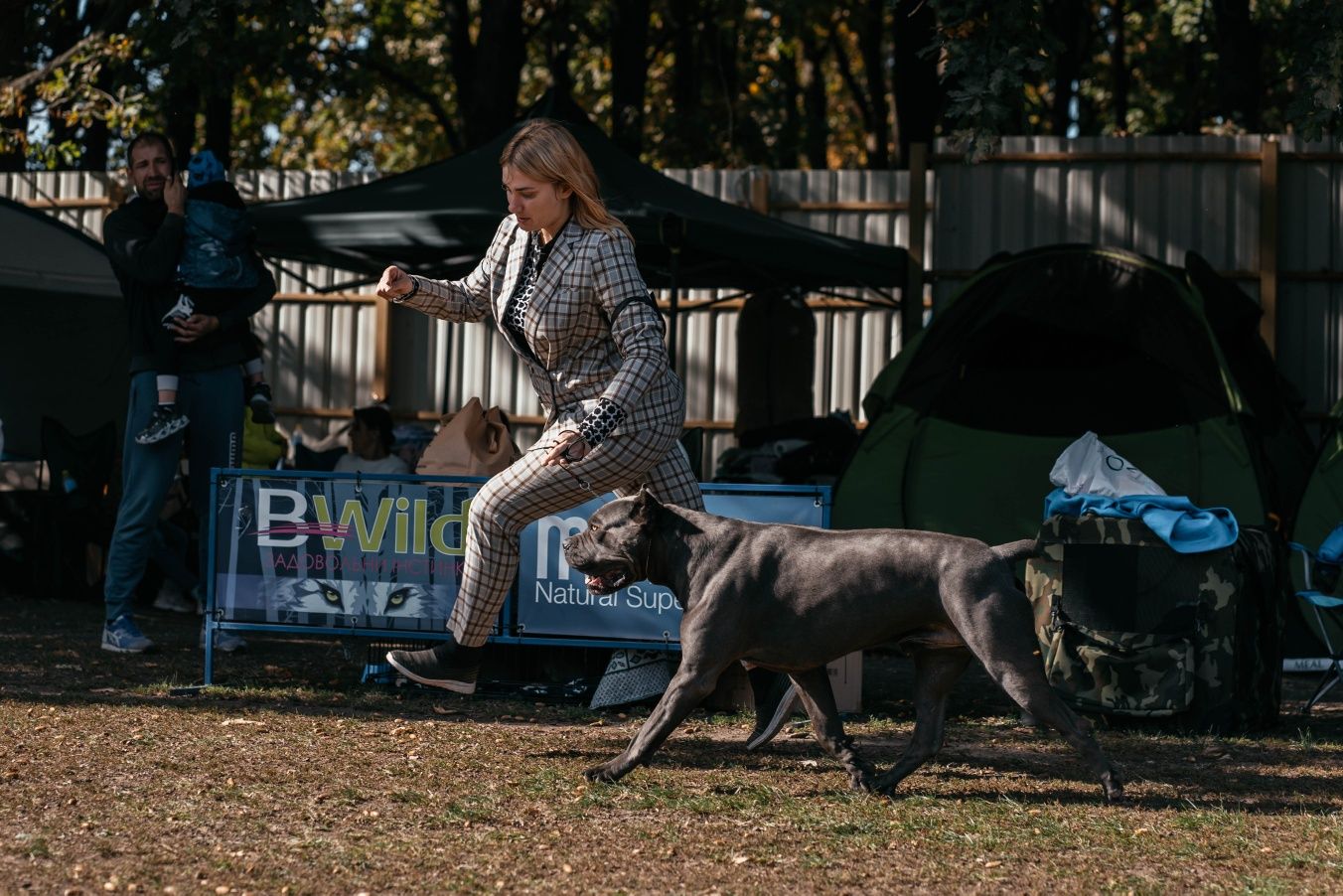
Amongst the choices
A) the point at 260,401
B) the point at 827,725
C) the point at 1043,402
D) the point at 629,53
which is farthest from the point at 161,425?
the point at 629,53

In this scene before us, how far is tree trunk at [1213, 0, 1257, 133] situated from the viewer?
51.8 ft

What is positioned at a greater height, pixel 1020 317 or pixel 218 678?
pixel 1020 317

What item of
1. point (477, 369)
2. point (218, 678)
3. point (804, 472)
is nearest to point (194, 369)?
point (218, 678)

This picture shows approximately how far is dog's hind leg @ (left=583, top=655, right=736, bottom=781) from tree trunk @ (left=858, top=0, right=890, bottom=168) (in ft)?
54.6

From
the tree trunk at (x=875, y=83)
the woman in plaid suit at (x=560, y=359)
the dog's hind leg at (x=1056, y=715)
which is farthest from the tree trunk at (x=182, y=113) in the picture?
the dog's hind leg at (x=1056, y=715)

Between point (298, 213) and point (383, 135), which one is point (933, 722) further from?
point (383, 135)

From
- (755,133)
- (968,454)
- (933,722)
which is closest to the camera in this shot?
(933,722)

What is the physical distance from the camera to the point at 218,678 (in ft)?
23.2

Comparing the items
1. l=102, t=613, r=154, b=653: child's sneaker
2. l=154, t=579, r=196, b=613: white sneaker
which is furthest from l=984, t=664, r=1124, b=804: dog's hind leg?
l=154, t=579, r=196, b=613: white sneaker

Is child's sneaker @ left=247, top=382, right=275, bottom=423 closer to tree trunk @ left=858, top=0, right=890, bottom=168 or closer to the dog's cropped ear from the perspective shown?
the dog's cropped ear

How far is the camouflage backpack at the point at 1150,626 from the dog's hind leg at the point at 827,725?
1.44 meters

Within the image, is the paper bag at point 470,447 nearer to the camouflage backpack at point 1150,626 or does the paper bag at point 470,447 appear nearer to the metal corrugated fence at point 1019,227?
the camouflage backpack at point 1150,626

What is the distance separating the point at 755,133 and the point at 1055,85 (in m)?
4.54

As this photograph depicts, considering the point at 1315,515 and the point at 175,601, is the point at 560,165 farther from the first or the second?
the point at 175,601
